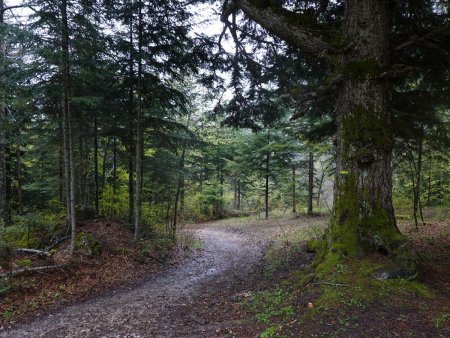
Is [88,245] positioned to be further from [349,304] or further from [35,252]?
[349,304]

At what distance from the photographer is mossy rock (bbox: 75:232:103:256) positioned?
9.33m

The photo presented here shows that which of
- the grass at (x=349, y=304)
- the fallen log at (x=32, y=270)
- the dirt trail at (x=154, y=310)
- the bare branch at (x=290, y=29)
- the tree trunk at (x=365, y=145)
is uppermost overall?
the bare branch at (x=290, y=29)

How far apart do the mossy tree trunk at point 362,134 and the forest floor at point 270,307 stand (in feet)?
1.83

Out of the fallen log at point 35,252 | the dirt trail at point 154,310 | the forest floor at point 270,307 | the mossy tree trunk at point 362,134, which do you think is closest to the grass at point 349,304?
the forest floor at point 270,307

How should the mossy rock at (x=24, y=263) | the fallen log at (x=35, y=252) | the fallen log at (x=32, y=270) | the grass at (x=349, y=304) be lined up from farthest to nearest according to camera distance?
the fallen log at (x=35, y=252)
the mossy rock at (x=24, y=263)
the fallen log at (x=32, y=270)
the grass at (x=349, y=304)

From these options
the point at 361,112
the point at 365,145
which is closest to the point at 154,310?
the point at 365,145

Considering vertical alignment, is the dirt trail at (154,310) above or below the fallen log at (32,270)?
below

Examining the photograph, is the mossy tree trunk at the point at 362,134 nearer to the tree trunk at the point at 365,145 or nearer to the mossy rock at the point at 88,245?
the tree trunk at the point at 365,145

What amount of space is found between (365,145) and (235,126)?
5.58 metres

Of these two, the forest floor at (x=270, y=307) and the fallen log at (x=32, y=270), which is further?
the fallen log at (x=32, y=270)

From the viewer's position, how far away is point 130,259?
9914 millimetres

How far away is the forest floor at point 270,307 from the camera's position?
3.62 metres

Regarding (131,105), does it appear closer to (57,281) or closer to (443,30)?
(57,281)

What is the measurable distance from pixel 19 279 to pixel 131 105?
25.0ft
